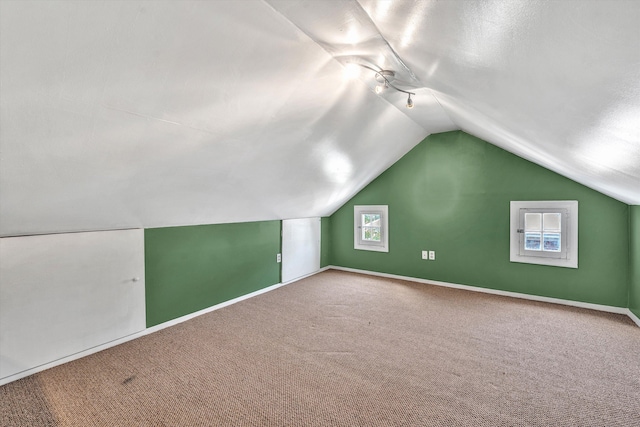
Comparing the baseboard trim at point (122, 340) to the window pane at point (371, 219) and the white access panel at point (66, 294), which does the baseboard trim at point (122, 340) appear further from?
the window pane at point (371, 219)

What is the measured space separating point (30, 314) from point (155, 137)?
1.56 meters

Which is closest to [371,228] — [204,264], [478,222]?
[478,222]

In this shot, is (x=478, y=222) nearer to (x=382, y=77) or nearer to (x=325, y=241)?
(x=325, y=241)

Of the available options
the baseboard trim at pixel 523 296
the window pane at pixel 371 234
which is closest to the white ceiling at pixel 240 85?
the baseboard trim at pixel 523 296

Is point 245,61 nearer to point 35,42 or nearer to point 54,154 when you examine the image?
point 35,42

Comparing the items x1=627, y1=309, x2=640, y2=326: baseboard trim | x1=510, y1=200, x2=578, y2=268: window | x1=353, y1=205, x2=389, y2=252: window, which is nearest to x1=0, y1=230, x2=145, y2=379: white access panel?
x1=353, y1=205, x2=389, y2=252: window

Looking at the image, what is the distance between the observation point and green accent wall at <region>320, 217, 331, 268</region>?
5.00 metres

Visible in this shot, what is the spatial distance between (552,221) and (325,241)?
3.11m

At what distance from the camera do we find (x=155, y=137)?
176 cm

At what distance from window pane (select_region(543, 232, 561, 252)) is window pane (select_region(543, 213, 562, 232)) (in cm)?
7

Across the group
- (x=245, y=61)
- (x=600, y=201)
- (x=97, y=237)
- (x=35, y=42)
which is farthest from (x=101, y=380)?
(x=600, y=201)

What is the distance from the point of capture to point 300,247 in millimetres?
4488

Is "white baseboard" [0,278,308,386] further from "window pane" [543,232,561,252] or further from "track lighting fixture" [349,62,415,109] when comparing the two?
"window pane" [543,232,561,252]

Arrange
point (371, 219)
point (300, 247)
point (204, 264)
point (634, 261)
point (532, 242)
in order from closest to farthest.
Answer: point (634, 261)
point (204, 264)
point (532, 242)
point (300, 247)
point (371, 219)
